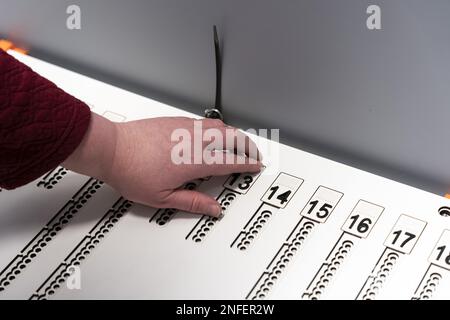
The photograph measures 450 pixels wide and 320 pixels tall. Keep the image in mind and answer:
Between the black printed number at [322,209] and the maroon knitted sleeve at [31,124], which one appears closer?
the maroon knitted sleeve at [31,124]

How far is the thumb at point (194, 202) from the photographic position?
968 mm

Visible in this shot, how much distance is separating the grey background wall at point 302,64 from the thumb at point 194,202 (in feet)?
0.67

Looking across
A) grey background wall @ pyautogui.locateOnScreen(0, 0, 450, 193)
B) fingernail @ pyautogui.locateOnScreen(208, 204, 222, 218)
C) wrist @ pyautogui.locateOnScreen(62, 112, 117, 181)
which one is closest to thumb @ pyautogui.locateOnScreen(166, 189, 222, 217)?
fingernail @ pyautogui.locateOnScreen(208, 204, 222, 218)

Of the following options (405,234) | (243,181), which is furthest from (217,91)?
(405,234)

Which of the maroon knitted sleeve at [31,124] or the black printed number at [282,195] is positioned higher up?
the maroon knitted sleeve at [31,124]

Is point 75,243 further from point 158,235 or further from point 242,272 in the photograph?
point 242,272

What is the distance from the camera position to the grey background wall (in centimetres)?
90

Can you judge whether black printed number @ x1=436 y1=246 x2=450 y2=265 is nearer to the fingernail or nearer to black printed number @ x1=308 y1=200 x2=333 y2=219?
black printed number @ x1=308 y1=200 x2=333 y2=219

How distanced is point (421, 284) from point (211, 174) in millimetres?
338

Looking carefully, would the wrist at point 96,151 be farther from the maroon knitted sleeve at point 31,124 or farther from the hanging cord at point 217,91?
the hanging cord at point 217,91

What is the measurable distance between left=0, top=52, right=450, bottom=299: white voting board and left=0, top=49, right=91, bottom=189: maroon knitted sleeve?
13 cm

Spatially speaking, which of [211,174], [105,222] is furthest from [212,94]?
[105,222]

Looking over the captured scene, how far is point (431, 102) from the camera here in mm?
920

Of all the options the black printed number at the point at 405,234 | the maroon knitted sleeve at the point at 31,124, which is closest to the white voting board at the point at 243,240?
the black printed number at the point at 405,234
